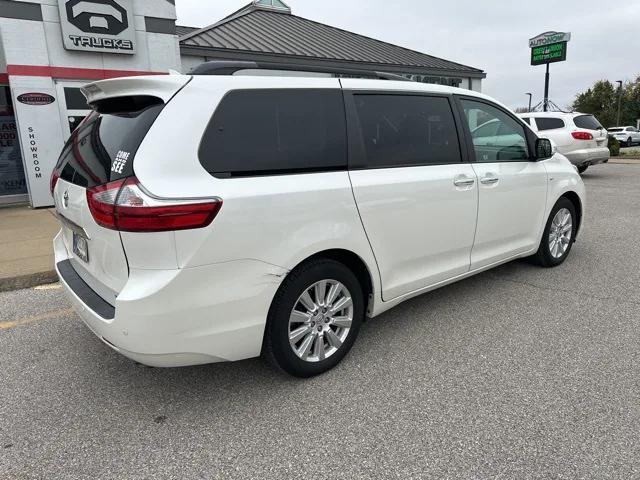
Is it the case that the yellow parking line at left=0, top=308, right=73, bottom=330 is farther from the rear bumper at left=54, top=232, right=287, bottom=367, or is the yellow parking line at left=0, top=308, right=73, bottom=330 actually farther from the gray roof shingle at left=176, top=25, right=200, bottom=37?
the gray roof shingle at left=176, top=25, right=200, bottom=37

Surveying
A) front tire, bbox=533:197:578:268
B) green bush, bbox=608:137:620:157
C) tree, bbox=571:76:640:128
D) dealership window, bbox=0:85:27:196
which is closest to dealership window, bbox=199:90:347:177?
front tire, bbox=533:197:578:268

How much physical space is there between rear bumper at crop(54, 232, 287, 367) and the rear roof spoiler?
92 centimetres

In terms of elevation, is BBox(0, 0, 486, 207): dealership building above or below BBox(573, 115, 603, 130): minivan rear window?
above

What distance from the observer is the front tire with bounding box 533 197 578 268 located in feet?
15.7

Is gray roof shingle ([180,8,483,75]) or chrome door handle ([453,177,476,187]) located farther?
gray roof shingle ([180,8,483,75])

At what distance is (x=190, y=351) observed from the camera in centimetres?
244

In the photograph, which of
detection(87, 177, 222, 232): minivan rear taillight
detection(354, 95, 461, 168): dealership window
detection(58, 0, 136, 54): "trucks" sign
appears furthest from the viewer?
detection(58, 0, 136, 54): "trucks" sign

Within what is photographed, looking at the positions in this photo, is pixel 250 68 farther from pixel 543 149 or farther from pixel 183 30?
pixel 183 30

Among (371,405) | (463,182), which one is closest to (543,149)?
(463,182)

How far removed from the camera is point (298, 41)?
558 inches

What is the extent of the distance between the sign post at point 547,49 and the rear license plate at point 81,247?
946 inches

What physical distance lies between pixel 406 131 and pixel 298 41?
39.3ft

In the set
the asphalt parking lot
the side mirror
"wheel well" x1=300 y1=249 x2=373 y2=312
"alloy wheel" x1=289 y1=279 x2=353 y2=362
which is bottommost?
the asphalt parking lot

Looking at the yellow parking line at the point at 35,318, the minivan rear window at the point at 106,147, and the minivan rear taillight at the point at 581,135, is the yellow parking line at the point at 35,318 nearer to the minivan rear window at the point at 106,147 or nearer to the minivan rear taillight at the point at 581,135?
the minivan rear window at the point at 106,147
